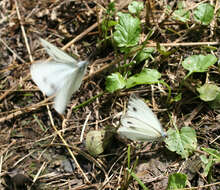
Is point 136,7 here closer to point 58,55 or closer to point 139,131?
point 58,55

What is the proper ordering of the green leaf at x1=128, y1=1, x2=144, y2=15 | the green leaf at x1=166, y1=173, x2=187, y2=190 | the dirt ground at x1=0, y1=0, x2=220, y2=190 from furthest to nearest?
the green leaf at x1=128, y1=1, x2=144, y2=15, the dirt ground at x1=0, y1=0, x2=220, y2=190, the green leaf at x1=166, y1=173, x2=187, y2=190

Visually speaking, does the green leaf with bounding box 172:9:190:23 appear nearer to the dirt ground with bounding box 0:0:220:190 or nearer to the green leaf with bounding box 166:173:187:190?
the dirt ground with bounding box 0:0:220:190

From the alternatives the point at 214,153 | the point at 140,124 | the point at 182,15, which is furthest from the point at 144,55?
the point at 214,153

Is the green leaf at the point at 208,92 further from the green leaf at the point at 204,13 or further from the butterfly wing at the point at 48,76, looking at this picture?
the butterfly wing at the point at 48,76

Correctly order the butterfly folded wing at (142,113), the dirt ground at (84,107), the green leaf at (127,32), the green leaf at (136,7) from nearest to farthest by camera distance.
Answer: the butterfly folded wing at (142,113) → the dirt ground at (84,107) → the green leaf at (127,32) → the green leaf at (136,7)

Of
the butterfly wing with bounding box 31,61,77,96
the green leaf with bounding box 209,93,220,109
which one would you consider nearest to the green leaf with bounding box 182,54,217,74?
the green leaf with bounding box 209,93,220,109

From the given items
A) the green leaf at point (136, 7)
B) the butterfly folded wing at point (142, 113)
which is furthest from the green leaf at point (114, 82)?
the green leaf at point (136, 7)
